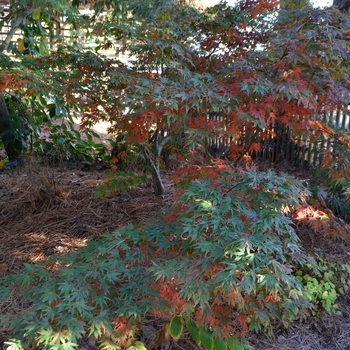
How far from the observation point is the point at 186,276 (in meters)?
1.79

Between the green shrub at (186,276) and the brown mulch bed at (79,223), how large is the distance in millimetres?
575

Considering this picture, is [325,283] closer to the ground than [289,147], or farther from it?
closer to the ground

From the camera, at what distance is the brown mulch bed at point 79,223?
2703 millimetres

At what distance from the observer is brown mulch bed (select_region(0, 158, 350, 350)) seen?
2703 millimetres

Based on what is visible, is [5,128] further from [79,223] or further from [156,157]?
[156,157]

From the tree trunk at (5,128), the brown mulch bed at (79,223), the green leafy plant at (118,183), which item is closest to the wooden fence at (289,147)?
Answer: the green leafy plant at (118,183)

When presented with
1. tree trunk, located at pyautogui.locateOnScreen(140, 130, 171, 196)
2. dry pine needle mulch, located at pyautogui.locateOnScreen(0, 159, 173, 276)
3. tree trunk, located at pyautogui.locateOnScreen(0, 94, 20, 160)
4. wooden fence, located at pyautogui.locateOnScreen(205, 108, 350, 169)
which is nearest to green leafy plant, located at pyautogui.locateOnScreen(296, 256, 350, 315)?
dry pine needle mulch, located at pyautogui.locateOnScreen(0, 159, 173, 276)

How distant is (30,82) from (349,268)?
2565mm

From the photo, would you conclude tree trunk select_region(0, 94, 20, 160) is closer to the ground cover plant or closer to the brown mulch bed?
the brown mulch bed

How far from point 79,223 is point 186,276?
7.52 ft

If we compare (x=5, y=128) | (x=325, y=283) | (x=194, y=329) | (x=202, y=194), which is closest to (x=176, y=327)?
(x=194, y=329)

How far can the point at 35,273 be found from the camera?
2.11 meters

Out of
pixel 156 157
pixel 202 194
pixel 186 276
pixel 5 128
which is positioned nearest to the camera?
pixel 186 276

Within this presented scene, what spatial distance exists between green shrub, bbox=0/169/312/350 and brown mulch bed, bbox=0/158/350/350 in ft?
1.89
